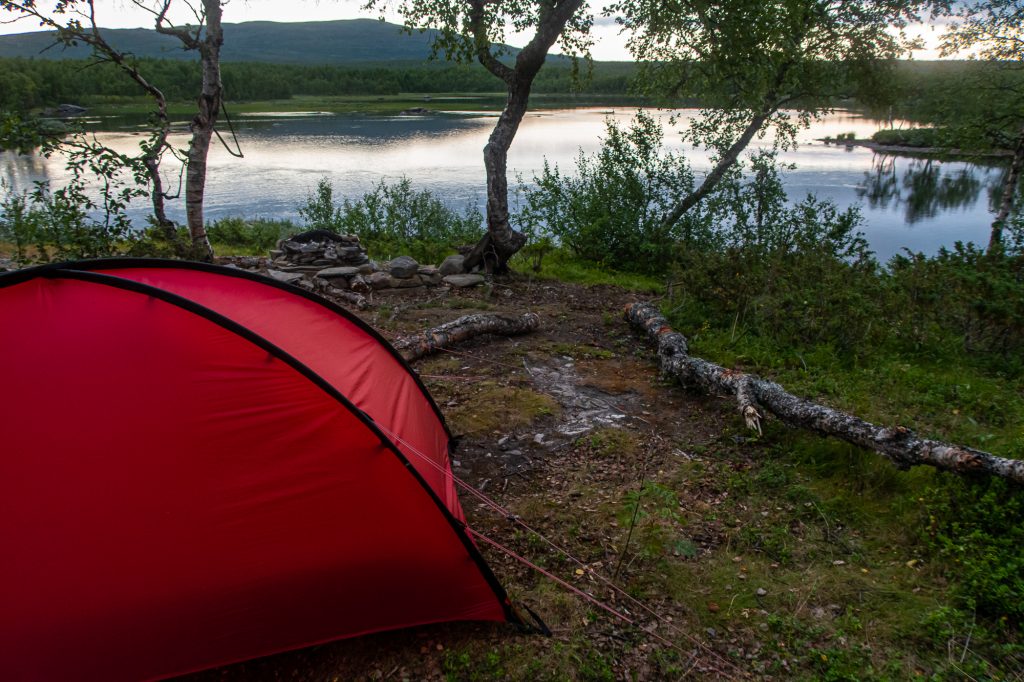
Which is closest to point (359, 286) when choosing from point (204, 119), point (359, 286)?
point (359, 286)

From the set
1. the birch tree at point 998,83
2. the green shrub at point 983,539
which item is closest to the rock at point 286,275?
the green shrub at point 983,539

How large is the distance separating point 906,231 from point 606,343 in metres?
19.6

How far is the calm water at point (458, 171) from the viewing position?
23.1m

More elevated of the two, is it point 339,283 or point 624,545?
point 339,283

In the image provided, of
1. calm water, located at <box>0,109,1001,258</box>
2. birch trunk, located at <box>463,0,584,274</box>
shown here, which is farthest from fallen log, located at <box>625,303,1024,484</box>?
calm water, located at <box>0,109,1001,258</box>

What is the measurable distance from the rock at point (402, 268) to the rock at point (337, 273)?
62 cm

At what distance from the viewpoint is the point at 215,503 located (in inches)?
129

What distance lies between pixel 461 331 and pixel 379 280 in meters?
3.13

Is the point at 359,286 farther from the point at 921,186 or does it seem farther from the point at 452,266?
the point at 921,186

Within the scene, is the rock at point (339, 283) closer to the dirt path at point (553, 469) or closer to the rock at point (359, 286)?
the rock at point (359, 286)

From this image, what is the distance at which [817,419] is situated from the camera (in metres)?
5.32

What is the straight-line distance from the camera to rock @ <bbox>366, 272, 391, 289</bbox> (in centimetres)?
1064

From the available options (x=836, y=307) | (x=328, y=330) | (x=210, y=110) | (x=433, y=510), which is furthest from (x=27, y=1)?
(x=836, y=307)

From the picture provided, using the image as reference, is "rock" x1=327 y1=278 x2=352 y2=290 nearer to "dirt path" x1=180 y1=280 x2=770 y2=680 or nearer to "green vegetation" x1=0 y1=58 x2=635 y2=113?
"dirt path" x1=180 y1=280 x2=770 y2=680
